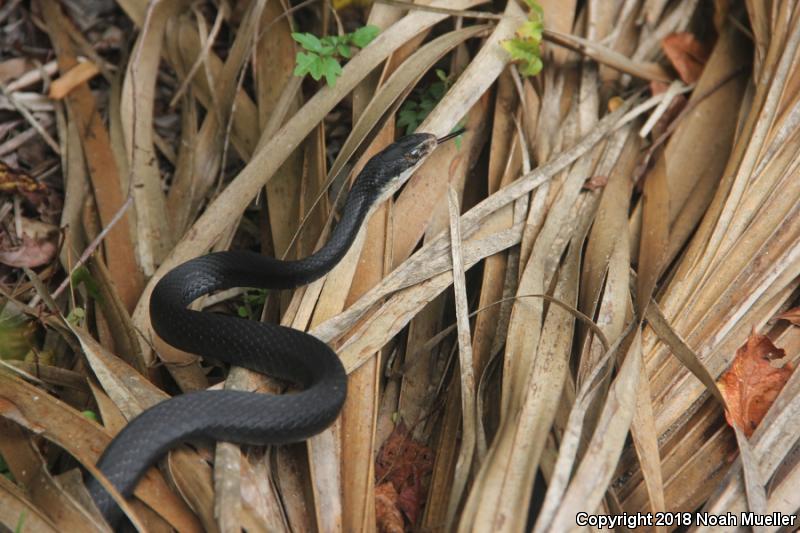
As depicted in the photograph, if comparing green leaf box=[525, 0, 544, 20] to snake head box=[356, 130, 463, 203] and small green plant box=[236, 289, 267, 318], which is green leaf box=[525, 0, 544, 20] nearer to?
snake head box=[356, 130, 463, 203]

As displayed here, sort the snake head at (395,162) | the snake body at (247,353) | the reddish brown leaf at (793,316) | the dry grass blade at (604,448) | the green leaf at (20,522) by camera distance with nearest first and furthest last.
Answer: the green leaf at (20,522) < the dry grass blade at (604,448) < the snake body at (247,353) < the reddish brown leaf at (793,316) < the snake head at (395,162)

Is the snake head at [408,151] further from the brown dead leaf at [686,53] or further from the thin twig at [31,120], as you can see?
the thin twig at [31,120]

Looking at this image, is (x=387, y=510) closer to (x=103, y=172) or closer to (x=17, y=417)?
(x=17, y=417)

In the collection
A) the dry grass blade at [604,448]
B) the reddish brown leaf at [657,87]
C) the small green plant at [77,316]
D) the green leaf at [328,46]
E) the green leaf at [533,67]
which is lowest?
the small green plant at [77,316]

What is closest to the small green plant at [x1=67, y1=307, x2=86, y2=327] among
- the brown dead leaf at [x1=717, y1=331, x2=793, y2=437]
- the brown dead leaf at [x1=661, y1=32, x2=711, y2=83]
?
the brown dead leaf at [x1=717, y1=331, x2=793, y2=437]

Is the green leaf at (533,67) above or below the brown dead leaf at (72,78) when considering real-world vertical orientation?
above

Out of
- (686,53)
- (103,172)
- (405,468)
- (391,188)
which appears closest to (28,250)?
(103,172)

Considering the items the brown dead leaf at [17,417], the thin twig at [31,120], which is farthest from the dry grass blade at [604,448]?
the thin twig at [31,120]

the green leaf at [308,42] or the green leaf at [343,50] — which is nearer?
the green leaf at [308,42]
